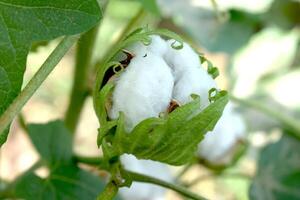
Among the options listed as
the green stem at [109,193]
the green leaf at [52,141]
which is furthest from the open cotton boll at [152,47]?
the green leaf at [52,141]

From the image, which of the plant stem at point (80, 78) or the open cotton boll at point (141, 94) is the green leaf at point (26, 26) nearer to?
the open cotton boll at point (141, 94)

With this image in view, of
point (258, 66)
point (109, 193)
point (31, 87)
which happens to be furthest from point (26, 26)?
point (258, 66)

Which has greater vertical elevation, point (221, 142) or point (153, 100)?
point (153, 100)

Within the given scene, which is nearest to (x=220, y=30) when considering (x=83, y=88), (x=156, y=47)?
(x=83, y=88)

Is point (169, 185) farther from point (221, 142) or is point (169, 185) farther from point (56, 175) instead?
point (221, 142)

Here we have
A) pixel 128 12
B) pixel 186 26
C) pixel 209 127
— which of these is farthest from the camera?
pixel 128 12

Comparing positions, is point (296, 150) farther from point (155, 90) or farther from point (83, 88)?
point (155, 90)
